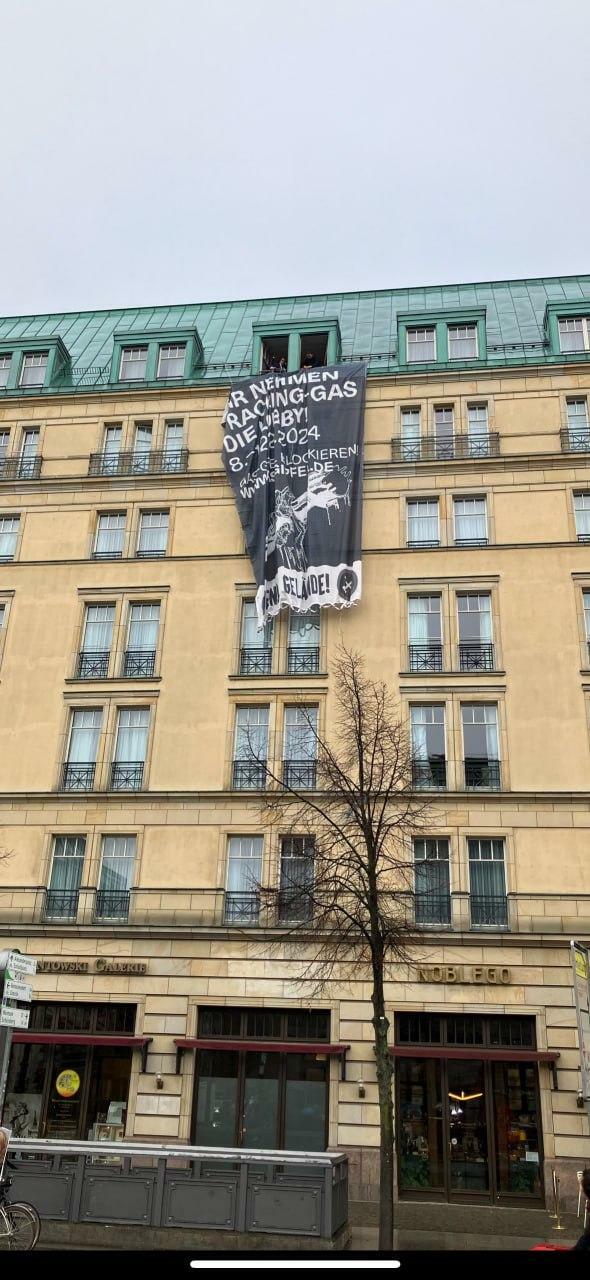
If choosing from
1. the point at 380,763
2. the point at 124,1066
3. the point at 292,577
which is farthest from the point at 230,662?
the point at 124,1066

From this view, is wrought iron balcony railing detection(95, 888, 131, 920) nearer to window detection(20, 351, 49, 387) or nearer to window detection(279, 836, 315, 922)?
window detection(279, 836, 315, 922)

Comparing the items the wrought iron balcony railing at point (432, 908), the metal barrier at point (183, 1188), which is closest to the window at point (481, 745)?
the wrought iron balcony railing at point (432, 908)

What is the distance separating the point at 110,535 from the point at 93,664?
549 cm

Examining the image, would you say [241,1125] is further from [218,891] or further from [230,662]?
[230,662]

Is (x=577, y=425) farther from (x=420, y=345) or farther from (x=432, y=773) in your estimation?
(x=432, y=773)

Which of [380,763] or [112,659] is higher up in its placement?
[112,659]

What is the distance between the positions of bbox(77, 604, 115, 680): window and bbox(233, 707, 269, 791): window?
5.43m

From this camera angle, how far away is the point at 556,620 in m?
33.0

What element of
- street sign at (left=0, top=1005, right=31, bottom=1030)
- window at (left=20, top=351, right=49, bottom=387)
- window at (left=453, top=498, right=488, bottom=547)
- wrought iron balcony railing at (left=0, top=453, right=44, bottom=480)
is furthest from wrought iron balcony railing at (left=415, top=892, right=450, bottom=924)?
window at (left=20, top=351, right=49, bottom=387)

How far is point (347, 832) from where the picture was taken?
30078mm

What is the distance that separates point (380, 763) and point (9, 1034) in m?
12.6

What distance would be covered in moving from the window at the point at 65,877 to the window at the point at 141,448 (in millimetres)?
14547

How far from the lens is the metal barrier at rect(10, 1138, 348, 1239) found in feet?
59.9
